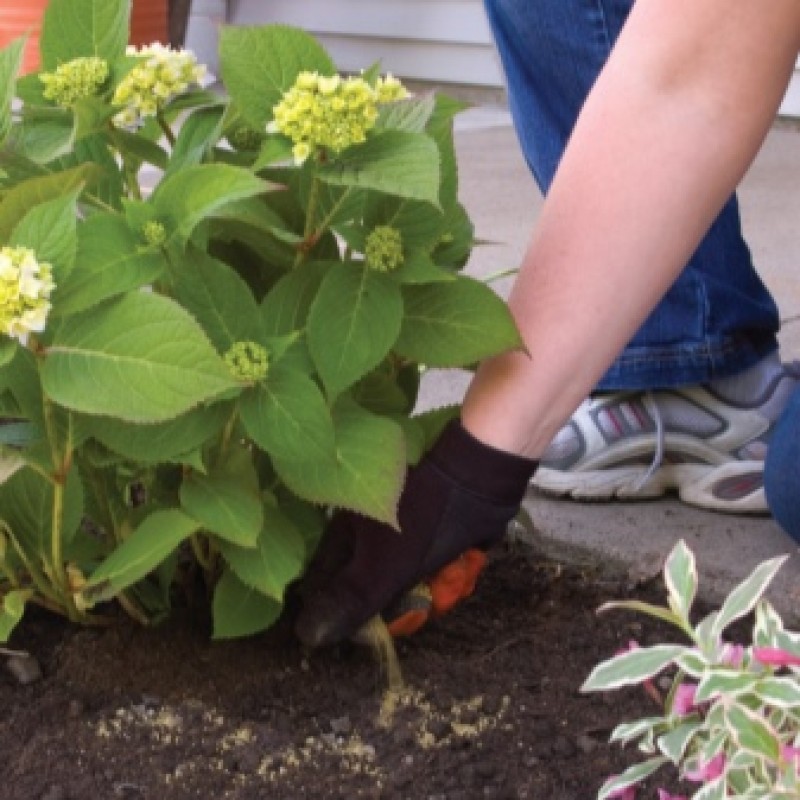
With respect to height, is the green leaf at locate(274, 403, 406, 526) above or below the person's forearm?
below

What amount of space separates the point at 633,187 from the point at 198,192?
44 cm

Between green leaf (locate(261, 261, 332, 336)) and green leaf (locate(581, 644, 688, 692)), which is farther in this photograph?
green leaf (locate(261, 261, 332, 336))

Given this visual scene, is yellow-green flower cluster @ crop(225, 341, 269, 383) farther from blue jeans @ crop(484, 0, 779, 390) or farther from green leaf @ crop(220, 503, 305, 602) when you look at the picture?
blue jeans @ crop(484, 0, 779, 390)

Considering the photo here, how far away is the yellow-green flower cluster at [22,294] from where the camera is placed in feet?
3.97

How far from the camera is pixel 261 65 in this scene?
4.60ft

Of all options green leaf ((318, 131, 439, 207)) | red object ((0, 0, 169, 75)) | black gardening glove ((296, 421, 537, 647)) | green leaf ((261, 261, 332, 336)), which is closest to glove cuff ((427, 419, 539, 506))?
black gardening glove ((296, 421, 537, 647))

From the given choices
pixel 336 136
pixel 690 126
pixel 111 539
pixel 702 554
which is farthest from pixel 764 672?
pixel 702 554

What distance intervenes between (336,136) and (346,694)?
62 centimetres

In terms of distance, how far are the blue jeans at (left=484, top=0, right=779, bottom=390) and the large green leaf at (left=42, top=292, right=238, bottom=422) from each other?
3.66ft

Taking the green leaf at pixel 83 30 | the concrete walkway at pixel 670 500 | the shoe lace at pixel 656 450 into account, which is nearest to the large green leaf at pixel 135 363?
the green leaf at pixel 83 30

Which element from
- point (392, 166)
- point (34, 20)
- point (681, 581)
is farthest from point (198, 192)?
point (34, 20)

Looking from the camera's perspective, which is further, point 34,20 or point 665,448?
point 34,20

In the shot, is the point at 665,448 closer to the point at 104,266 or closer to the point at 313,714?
the point at 313,714

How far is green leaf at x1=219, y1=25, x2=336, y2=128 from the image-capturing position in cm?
140
